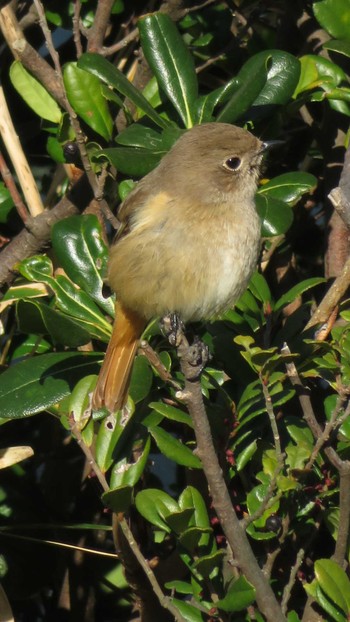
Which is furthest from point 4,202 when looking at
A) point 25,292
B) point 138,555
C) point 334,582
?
point 334,582

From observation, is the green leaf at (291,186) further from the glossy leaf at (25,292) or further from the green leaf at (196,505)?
the green leaf at (196,505)

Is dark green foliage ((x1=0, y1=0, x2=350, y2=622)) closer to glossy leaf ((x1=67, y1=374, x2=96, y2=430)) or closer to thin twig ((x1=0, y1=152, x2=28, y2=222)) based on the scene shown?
glossy leaf ((x1=67, y1=374, x2=96, y2=430))

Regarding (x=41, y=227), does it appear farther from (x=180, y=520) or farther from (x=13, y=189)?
(x=180, y=520)

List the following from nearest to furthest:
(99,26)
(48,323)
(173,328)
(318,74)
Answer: (48,323), (173,328), (318,74), (99,26)

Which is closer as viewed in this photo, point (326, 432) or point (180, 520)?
point (326, 432)

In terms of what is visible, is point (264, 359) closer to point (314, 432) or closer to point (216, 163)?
point (314, 432)

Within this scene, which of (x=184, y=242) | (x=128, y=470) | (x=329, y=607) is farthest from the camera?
(x=184, y=242)
